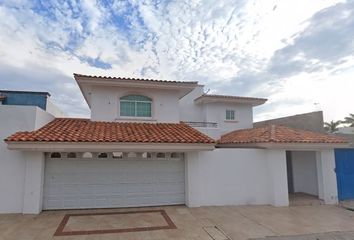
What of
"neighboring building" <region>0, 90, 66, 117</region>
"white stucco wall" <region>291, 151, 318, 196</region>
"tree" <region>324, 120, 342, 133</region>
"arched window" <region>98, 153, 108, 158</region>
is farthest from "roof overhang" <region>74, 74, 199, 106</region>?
"tree" <region>324, 120, 342, 133</region>

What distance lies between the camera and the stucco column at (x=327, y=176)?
1333 cm

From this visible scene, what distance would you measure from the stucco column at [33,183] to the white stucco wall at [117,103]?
445cm

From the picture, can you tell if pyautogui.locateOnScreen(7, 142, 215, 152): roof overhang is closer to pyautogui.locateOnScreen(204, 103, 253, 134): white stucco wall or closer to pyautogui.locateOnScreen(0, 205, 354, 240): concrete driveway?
pyautogui.locateOnScreen(0, 205, 354, 240): concrete driveway

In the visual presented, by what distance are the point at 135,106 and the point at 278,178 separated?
9.44 metres

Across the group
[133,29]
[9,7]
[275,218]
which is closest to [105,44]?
[133,29]

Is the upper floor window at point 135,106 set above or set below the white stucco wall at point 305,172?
above

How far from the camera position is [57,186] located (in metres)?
11.2

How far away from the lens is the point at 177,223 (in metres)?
9.30

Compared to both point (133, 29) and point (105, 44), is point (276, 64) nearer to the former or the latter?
point (133, 29)

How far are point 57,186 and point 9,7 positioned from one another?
9.02 m

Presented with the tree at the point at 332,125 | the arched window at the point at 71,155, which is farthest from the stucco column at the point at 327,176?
the tree at the point at 332,125

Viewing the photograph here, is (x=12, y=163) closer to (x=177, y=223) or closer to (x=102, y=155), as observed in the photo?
(x=102, y=155)

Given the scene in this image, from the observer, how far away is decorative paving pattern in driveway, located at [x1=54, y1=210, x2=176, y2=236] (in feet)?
27.6

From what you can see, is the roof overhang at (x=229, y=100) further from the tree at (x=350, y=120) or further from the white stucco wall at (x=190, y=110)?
the tree at (x=350, y=120)
